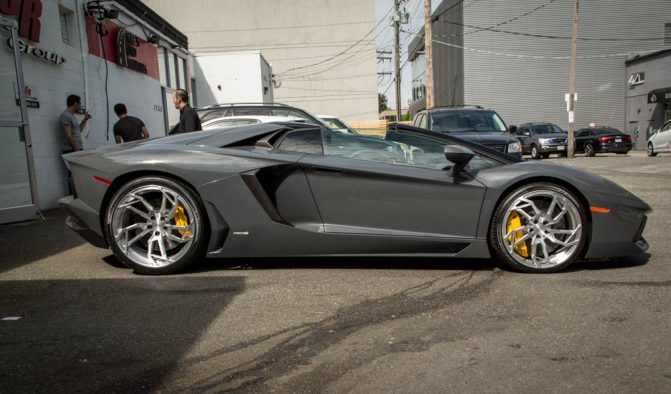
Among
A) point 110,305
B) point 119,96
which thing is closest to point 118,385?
point 110,305

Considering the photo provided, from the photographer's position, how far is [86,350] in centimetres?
245

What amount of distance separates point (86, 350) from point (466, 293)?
2.18 metres

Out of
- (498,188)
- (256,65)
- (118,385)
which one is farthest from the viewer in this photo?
(256,65)

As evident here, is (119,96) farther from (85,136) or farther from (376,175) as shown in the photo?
(376,175)

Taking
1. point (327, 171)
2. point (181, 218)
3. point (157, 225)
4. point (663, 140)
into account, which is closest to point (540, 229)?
point (327, 171)

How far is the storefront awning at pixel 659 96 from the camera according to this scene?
29.4m

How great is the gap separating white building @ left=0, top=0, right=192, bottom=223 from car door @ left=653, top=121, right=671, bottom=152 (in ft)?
59.5

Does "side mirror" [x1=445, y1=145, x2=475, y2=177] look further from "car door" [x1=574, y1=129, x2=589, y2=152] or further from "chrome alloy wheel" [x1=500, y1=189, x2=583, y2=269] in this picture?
"car door" [x1=574, y1=129, x2=589, y2=152]

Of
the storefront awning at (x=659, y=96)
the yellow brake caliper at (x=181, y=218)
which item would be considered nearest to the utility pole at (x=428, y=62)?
the yellow brake caliper at (x=181, y=218)

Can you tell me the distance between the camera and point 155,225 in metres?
3.76

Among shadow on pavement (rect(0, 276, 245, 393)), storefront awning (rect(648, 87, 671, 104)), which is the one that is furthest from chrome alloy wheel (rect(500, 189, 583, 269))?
storefront awning (rect(648, 87, 671, 104))

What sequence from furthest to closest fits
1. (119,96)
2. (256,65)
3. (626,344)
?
(256,65) → (119,96) → (626,344)

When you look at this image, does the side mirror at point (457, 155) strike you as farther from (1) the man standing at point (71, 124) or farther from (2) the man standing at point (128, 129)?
(1) the man standing at point (71, 124)

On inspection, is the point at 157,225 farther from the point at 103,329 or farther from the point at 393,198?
the point at 393,198
